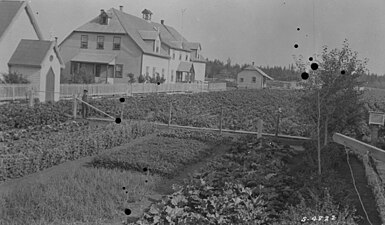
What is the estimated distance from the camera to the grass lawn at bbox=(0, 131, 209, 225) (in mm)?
6273

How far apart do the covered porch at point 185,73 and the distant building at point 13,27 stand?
26.8m

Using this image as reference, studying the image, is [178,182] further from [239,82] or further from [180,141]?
[239,82]

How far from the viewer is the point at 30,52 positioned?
1023 inches

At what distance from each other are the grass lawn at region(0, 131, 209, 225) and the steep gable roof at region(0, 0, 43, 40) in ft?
61.5

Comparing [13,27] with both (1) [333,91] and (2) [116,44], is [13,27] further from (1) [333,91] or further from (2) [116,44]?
(1) [333,91]

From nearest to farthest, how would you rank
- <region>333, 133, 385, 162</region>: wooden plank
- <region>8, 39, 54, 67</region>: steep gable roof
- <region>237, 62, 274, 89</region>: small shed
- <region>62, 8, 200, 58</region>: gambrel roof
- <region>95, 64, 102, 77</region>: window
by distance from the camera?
<region>333, 133, 385, 162</region>: wooden plank
<region>8, 39, 54, 67</region>: steep gable roof
<region>62, 8, 200, 58</region>: gambrel roof
<region>95, 64, 102, 77</region>: window
<region>237, 62, 274, 89</region>: small shed

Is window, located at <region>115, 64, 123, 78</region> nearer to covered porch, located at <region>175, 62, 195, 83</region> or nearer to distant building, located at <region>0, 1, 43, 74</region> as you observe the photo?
distant building, located at <region>0, 1, 43, 74</region>

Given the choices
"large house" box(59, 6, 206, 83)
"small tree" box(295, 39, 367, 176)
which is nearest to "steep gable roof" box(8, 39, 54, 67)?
"large house" box(59, 6, 206, 83)

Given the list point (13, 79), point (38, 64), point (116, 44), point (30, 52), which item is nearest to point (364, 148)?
point (13, 79)

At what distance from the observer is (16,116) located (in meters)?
16.4

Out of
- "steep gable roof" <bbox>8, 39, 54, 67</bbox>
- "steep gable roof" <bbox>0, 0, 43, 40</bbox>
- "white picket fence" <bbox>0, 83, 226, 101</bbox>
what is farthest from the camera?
"steep gable roof" <bbox>0, 0, 43, 40</bbox>

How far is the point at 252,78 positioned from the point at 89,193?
227 feet

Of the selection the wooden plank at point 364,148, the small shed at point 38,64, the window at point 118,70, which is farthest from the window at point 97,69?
the wooden plank at point 364,148

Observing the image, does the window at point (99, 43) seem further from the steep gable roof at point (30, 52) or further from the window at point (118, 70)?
the steep gable roof at point (30, 52)
